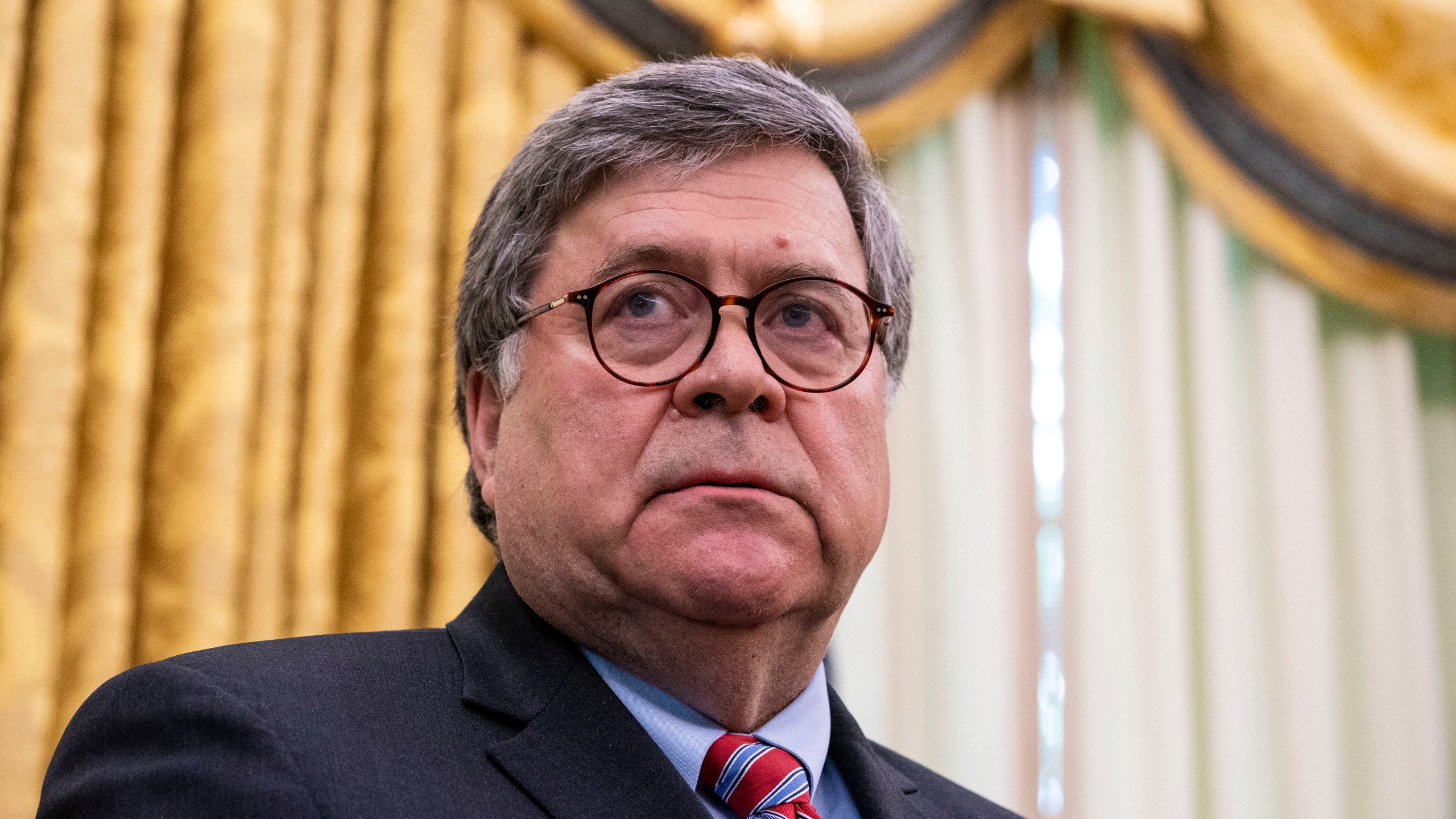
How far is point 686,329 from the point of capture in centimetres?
136

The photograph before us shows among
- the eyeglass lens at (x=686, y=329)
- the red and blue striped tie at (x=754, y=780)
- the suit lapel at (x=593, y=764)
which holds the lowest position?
the red and blue striped tie at (x=754, y=780)

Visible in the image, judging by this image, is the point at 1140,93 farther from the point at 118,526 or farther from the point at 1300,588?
the point at 118,526

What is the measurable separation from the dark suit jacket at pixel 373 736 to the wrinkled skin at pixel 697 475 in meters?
0.09

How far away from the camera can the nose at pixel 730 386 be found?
129 cm

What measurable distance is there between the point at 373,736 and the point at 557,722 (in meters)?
0.18

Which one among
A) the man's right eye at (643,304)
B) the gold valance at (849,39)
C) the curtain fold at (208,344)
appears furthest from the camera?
the gold valance at (849,39)

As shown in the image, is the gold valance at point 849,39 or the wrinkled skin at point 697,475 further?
the gold valance at point 849,39

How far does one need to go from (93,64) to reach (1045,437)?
2031 mm

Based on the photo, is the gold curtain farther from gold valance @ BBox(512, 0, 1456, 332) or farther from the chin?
the chin

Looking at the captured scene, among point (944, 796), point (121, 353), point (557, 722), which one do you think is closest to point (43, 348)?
point (121, 353)

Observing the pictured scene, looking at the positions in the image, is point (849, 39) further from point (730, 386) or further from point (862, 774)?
point (862, 774)

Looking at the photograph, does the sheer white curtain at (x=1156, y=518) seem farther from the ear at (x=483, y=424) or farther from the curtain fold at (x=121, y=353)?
the curtain fold at (x=121, y=353)

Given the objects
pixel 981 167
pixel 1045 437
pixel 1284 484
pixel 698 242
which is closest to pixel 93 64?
pixel 698 242

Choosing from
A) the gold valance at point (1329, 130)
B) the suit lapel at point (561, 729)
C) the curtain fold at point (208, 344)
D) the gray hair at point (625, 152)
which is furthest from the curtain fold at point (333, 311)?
the gold valance at point (1329, 130)
